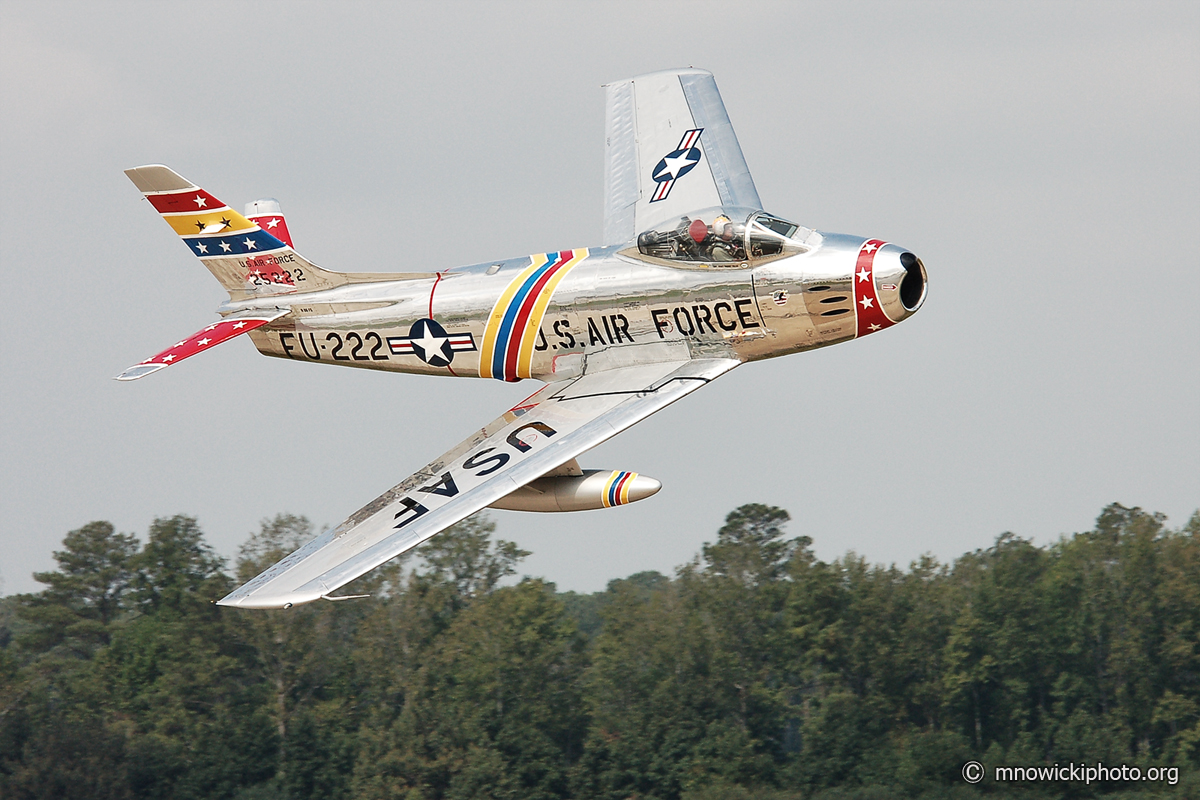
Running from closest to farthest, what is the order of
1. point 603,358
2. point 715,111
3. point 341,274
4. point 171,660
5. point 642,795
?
point 603,358
point 341,274
point 715,111
point 642,795
point 171,660

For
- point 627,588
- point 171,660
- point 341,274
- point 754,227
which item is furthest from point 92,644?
point 754,227

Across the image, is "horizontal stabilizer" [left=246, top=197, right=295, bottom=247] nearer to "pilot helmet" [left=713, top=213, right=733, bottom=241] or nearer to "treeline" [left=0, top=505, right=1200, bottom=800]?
"pilot helmet" [left=713, top=213, right=733, bottom=241]

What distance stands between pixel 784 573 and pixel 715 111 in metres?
55.9

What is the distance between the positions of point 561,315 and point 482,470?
12.5 ft

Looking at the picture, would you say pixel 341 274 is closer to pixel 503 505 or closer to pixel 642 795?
pixel 503 505

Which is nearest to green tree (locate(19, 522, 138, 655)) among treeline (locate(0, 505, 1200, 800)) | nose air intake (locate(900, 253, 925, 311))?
treeline (locate(0, 505, 1200, 800))

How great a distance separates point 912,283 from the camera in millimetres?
21453

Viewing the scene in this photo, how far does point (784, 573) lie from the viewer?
262 ft

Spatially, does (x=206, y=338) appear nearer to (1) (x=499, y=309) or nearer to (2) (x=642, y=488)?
(1) (x=499, y=309)

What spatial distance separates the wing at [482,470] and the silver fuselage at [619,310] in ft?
1.77

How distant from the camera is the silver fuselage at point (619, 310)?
21.5m

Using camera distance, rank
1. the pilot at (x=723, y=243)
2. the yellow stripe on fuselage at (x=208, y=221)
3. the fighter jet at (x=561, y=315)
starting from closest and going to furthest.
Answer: the fighter jet at (x=561, y=315) < the pilot at (x=723, y=243) < the yellow stripe on fuselage at (x=208, y=221)

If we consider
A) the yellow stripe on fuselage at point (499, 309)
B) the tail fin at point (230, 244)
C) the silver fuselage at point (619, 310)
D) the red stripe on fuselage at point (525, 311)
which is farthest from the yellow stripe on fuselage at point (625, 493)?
the tail fin at point (230, 244)

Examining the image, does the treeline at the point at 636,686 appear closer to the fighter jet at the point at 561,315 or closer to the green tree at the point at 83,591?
the green tree at the point at 83,591
